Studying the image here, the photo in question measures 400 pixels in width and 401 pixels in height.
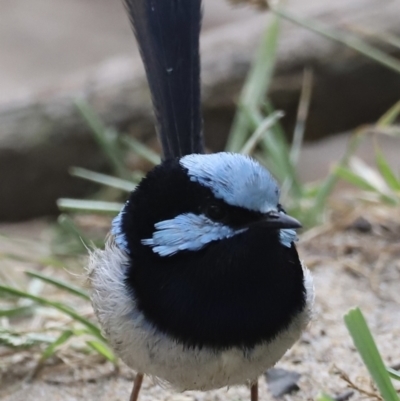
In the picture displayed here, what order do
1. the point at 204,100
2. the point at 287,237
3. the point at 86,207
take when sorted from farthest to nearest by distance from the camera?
1. the point at 204,100
2. the point at 86,207
3. the point at 287,237

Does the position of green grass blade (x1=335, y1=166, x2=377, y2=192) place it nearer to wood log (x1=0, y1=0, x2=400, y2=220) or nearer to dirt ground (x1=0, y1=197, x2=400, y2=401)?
dirt ground (x1=0, y1=197, x2=400, y2=401)

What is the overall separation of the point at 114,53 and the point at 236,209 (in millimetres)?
6675

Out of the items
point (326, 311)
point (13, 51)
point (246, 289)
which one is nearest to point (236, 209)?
point (246, 289)

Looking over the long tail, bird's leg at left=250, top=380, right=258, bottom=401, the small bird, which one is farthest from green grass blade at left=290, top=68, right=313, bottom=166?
the small bird

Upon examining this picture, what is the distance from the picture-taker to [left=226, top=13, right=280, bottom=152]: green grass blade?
3873 millimetres

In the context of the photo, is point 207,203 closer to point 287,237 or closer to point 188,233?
point 188,233

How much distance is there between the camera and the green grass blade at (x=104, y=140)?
3.94 meters

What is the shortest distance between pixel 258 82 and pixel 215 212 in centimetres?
225

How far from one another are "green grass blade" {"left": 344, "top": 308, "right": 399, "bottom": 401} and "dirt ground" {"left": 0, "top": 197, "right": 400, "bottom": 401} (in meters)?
0.28

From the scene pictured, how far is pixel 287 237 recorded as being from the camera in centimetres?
206

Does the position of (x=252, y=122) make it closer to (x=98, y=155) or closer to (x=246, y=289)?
(x=98, y=155)

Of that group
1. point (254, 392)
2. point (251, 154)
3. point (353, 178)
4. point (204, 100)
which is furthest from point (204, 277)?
point (204, 100)

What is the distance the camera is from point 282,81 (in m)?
4.47

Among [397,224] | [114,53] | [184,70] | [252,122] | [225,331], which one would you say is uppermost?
[184,70]
